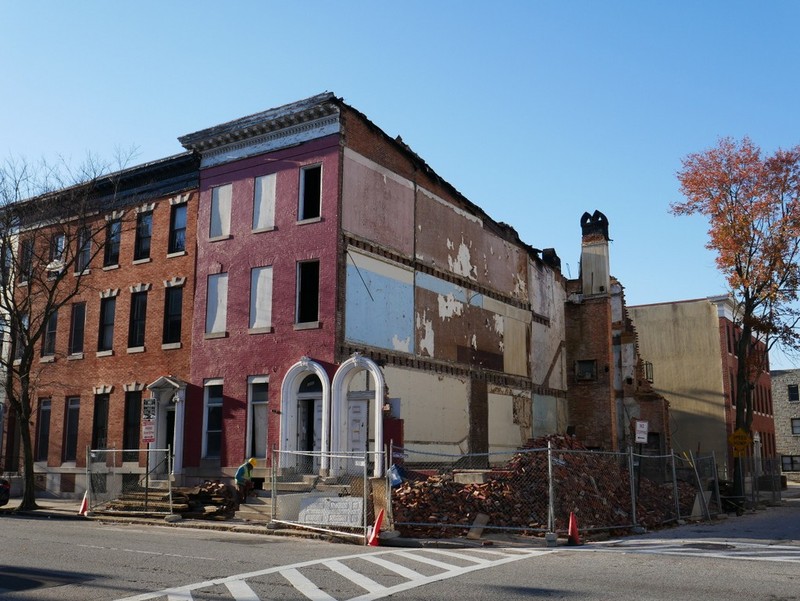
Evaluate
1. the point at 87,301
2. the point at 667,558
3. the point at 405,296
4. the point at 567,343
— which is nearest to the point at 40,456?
the point at 87,301

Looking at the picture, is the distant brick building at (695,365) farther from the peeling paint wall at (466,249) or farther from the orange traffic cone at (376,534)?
the orange traffic cone at (376,534)

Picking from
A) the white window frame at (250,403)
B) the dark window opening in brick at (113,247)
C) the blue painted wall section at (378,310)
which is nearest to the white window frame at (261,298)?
the white window frame at (250,403)

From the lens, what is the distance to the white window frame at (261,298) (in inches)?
1026

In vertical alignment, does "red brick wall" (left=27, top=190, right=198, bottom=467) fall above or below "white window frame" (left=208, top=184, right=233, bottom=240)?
below

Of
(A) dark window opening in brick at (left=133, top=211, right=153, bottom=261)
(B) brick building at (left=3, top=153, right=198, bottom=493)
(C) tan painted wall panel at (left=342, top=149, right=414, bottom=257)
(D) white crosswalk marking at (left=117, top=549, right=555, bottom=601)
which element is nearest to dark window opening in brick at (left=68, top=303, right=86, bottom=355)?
(B) brick building at (left=3, top=153, right=198, bottom=493)

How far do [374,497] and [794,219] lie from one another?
69.3ft

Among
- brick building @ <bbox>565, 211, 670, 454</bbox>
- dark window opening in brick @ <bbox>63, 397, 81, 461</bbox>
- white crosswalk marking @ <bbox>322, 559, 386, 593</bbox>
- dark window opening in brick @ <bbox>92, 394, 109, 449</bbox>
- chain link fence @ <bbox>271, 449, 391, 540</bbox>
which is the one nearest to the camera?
white crosswalk marking @ <bbox>322, 559, 386, 593</bbox>

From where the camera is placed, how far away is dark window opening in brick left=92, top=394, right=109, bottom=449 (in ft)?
98.2

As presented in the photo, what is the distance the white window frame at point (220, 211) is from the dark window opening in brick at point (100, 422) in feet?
25.8

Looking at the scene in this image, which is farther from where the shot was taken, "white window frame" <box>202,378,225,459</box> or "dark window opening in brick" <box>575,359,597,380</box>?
"dark window opening in brick" <box>575,359,597,380</box>

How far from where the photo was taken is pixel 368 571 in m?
12.0

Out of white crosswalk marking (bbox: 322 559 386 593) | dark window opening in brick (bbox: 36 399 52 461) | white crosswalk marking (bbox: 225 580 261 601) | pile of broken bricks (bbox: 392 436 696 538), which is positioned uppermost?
dark window opening in brick (bbox: 36 399 52 461)

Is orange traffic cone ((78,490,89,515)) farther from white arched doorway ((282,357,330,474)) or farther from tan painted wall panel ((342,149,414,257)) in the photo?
tan painted wall panel ((342,149,414,257))

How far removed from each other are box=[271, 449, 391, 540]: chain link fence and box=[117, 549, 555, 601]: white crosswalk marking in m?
2.37
